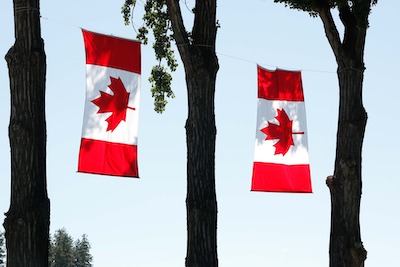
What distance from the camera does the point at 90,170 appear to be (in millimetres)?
17250

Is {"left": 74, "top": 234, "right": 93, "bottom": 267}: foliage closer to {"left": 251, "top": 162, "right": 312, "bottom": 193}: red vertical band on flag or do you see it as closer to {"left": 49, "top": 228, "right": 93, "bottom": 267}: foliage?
{"left": 49, "top": 228, "right": 93, "bottom": 267}: foliage

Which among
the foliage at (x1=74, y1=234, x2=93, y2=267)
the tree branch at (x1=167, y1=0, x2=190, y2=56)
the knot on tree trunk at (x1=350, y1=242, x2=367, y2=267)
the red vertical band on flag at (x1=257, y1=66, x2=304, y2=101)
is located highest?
the tree branch at (x1=167, y1=0, x2=190, y2=56)

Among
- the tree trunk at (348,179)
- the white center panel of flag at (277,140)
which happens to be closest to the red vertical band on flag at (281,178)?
the white center panel of flag at (277,140)

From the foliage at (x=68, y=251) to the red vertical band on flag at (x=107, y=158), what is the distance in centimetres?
10796

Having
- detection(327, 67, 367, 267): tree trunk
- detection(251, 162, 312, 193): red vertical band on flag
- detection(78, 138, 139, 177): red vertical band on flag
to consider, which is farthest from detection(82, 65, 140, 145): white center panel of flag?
detection(327, 67, 367, 267): tree trunk

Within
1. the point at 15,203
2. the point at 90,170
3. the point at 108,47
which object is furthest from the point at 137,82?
the point at 15,203

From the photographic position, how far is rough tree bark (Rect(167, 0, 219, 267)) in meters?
18.8

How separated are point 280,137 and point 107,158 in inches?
210

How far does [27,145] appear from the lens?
16.6 meters

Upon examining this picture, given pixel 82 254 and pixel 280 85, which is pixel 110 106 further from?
pixel 82 254

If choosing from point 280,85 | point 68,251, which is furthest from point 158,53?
point 68,251

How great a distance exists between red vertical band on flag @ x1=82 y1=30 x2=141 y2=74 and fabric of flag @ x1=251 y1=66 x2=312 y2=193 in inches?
161

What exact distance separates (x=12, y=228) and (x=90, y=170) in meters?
1.84

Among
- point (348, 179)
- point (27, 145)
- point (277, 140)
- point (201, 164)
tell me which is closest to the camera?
point (27, 145)
